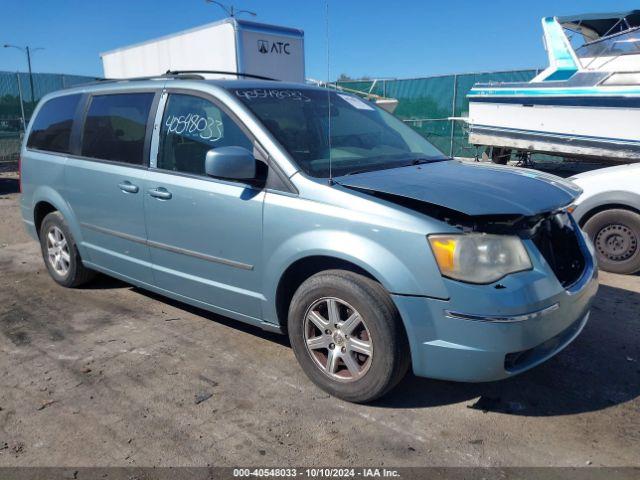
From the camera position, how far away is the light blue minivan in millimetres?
2580

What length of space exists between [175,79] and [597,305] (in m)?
3.88

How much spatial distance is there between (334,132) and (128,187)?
5.19 feet

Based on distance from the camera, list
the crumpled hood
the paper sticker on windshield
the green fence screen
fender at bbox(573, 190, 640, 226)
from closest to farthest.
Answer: the crumpled hood → the paper sticker on windshield → fender at bbox(573, 190, 640, 226) → the green fence screen

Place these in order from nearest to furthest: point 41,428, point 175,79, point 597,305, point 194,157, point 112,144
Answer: point 41,428
point 194,157
point 175,79
point 112,144
point 597,305

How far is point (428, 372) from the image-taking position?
271cm

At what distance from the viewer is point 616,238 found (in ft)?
17.6

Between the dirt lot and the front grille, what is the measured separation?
70 cm

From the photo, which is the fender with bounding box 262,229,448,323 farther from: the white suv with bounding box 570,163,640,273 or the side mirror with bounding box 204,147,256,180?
the white suv with bounding box 570,163,640,273

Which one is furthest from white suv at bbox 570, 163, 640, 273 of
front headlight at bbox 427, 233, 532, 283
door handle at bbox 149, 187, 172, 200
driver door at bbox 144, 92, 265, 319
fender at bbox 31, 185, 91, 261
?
fender at bbox 31, 185, 91, 261

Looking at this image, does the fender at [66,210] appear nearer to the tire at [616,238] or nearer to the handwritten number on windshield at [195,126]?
the handwritten number on windshield at [195,126]

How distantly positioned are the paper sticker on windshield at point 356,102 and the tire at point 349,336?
1681 mm

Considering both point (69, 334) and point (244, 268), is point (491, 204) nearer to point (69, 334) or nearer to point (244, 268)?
point (244, 268)

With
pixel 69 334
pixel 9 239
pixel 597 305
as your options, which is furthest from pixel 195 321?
pixel 9 239

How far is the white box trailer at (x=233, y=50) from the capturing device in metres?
9.34
